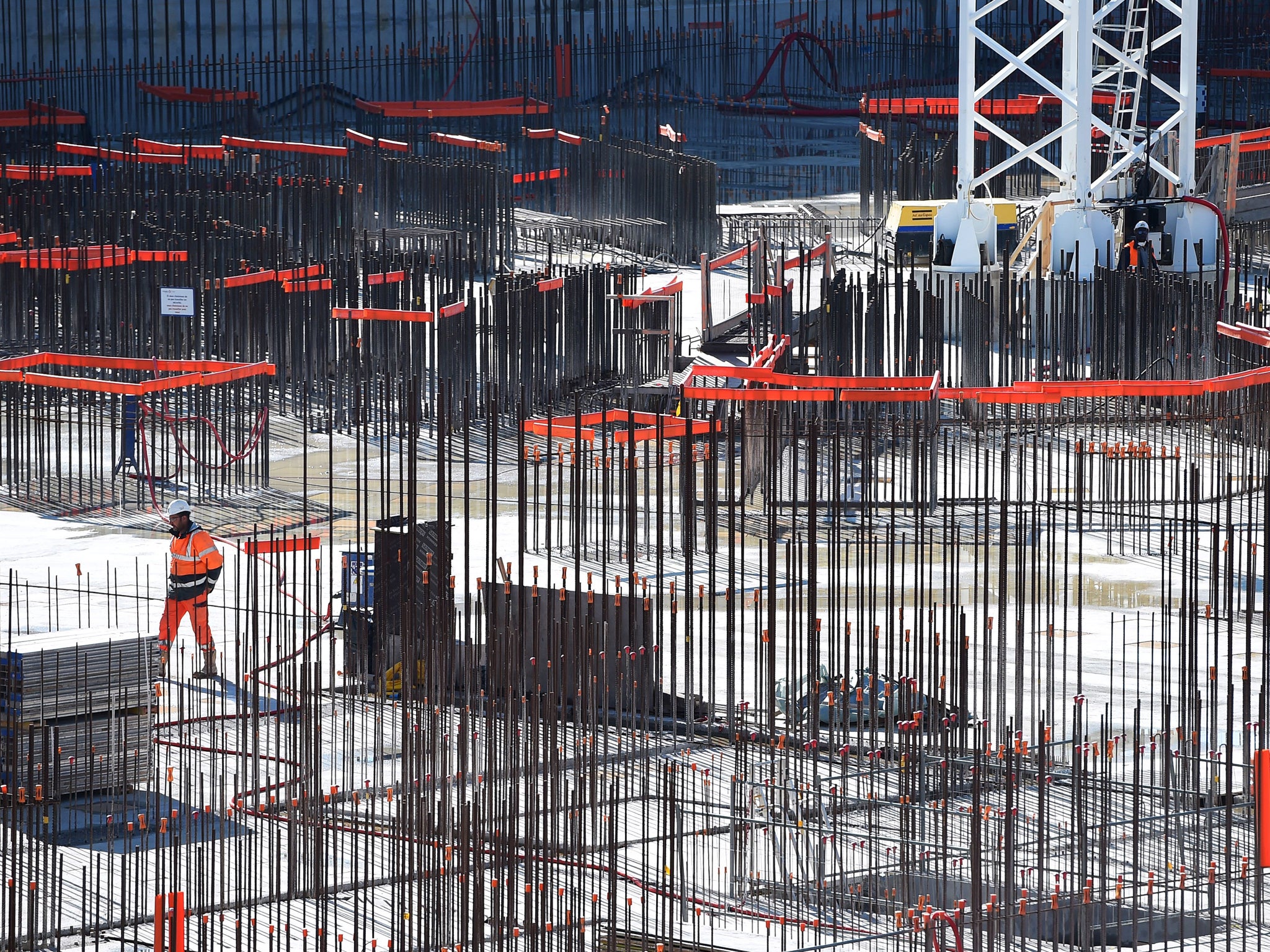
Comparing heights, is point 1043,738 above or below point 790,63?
below

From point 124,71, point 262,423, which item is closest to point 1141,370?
point 262,423

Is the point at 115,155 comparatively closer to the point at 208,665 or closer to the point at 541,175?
the point at 541,175

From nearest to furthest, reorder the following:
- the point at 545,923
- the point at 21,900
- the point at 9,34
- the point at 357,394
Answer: the point at 545,923
the point at 21,900
the point at 357,394
the point at 9,34

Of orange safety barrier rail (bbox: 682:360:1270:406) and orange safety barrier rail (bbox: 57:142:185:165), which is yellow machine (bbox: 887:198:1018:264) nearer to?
orange safety barrier rail (bbox: 682:360:1270:406)

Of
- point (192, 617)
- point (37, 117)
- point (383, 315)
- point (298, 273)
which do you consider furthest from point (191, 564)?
point (37, 117)

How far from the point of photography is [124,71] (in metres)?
50.9

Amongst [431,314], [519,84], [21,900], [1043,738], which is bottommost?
[21,900]

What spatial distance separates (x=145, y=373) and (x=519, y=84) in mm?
25286

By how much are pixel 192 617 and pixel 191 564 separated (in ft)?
1.48

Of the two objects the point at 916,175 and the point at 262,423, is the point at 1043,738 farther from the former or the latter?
the point at 916,175

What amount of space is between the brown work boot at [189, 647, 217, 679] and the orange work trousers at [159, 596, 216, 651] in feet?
1.05

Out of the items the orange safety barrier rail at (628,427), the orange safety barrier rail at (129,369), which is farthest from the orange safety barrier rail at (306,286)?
the orange safety barrier rail at (628,427)

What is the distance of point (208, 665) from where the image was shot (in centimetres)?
1725

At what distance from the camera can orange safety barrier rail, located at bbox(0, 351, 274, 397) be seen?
23281 mm
